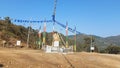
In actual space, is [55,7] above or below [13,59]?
above

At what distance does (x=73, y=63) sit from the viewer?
2969cm

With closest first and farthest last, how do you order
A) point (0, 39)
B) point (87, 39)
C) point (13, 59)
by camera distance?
point (13, 59) < point (0, 39) < point (87, 39)

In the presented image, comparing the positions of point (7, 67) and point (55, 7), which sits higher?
point (55, 7)

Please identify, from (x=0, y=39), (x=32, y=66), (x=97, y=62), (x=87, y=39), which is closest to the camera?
(x=32, y=66)

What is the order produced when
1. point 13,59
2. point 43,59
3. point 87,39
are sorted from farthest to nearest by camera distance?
point 87,39, point 43,59, point 13,59

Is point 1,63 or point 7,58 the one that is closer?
point 1,63

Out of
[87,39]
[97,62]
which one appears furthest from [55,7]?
[87,39]

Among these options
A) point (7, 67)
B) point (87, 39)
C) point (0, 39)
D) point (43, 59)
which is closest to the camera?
point (7, 67)

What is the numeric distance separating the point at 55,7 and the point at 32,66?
21.4 metres

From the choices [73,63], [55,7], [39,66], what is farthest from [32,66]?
[55,7]

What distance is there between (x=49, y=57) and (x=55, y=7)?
52.3 ft

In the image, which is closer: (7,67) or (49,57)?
(7,67)

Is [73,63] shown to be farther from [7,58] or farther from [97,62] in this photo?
[7,58]

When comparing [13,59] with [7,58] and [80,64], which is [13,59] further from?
[80,64]
